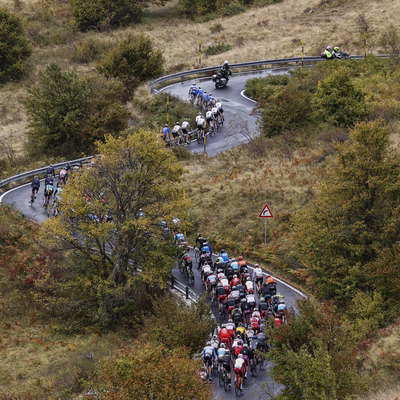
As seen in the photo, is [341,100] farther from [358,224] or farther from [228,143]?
[358,224]

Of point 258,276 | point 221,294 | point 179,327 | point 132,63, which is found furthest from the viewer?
point 132,63

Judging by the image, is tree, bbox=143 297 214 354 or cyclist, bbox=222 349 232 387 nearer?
cyclist, bbox=222 349 232 387

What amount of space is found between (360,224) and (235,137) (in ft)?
63.7

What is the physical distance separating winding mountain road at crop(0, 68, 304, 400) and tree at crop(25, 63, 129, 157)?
21.4ft

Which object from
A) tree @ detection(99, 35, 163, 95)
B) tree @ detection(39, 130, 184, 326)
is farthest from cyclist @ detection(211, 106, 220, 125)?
tree @ detection(39, 130, 184, 326)

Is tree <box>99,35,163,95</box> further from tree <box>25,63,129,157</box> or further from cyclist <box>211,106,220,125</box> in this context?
cyclist <box>211,106,220,125</box>

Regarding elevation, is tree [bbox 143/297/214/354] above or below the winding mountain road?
above

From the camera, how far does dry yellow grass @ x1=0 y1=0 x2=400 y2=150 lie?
58.2 m

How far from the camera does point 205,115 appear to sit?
Answer: 45.0 metres

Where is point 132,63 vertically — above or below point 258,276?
below

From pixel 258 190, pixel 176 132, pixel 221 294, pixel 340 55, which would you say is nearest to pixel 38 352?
pixel 221 294

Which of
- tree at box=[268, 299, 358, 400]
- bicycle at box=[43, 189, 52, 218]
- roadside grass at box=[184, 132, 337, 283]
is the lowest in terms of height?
roadside grass at box=[184, 132, 337, 283]

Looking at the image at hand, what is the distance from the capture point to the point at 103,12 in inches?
2771

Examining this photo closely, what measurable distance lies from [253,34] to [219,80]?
54.4 ft
